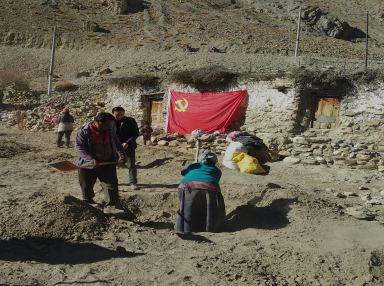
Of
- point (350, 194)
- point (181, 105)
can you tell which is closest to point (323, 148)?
point (350, 194)

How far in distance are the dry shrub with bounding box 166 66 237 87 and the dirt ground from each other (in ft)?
18.1

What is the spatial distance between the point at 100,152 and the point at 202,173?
1353 millimetres

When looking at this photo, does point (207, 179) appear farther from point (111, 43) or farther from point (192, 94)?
point (111, 43)

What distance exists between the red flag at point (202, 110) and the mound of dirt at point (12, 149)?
14.5ft

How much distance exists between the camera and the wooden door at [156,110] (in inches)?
463

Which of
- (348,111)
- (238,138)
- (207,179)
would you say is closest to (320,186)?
(238,138)

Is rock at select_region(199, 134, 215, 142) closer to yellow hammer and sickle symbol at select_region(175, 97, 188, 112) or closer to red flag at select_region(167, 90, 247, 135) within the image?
red flag at select_region(167, 90, 247, 135)

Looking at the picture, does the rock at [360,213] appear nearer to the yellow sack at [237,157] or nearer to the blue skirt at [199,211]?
the blue skirt at [199,211]

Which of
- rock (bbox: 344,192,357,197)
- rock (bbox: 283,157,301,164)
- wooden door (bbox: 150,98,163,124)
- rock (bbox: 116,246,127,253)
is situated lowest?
rock (bbox: 116,246,127,253)

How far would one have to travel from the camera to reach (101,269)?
2.75 m

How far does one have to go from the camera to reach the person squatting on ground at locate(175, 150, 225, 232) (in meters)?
4.04

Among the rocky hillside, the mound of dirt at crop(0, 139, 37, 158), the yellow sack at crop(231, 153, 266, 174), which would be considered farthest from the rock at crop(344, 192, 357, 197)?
the rocky hillside

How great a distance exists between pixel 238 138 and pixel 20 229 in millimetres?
6198

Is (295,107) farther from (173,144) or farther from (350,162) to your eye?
(173,144)
